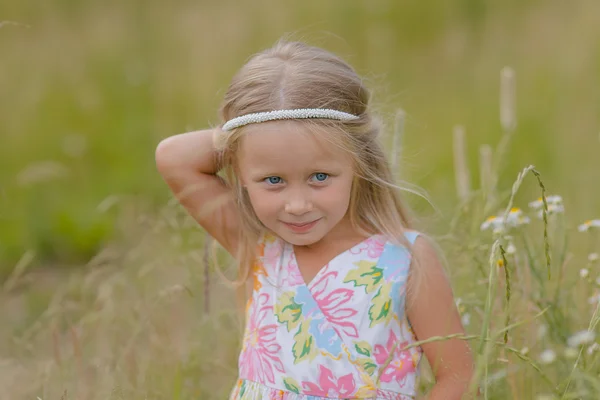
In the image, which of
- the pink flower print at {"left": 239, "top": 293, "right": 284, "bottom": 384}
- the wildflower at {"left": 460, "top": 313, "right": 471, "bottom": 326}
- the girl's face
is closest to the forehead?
the girl's face

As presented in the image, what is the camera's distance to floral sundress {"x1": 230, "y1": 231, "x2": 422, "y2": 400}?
2.17 metres

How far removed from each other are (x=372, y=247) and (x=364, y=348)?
0.75ft

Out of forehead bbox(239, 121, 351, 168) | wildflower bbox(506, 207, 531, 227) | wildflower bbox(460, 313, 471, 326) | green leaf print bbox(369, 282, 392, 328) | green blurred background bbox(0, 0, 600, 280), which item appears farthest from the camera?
green blurred background bbox(0, 0, 600, 280)

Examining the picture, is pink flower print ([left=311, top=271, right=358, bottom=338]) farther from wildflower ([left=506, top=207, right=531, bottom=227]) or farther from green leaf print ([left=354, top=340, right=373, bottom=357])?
wildflower ([left=506, top=207, right=531, bottom=227])

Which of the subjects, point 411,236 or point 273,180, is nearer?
point 273,180

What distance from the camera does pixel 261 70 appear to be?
2.20 metres

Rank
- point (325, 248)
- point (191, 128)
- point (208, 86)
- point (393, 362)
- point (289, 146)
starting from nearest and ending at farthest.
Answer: point (289, 146) → point (393, 362) → point (325, 248) → point (191, 128) → point (208, 86)

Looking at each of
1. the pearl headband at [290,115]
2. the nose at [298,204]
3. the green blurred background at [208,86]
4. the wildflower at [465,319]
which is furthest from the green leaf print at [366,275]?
the green blurred background at [208,86]

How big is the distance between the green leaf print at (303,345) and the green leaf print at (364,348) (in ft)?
0.32

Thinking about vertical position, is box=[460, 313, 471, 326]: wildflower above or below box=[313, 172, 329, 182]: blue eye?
below

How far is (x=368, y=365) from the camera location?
2.16 m

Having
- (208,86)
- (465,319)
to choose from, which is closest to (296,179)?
(465,319)

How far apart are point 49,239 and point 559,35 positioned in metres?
3.26

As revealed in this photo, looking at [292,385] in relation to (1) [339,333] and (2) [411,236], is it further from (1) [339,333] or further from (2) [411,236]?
(2) [411,236]
